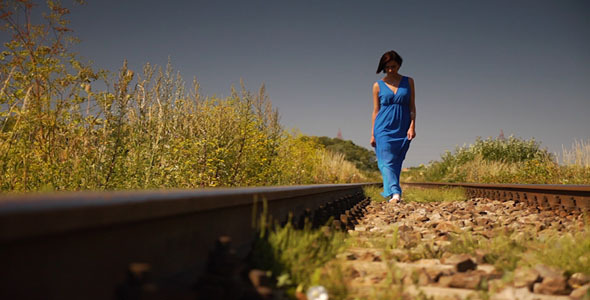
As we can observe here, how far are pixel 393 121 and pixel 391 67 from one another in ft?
2.94

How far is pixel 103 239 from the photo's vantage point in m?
1.27

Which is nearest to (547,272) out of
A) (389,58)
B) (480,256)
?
(480,256)

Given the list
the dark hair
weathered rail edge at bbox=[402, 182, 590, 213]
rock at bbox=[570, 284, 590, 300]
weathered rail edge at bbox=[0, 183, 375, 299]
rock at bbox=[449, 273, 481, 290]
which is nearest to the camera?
weathered rail edge at bbox=[0, 183, 375, 299]

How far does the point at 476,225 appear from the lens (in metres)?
4.76

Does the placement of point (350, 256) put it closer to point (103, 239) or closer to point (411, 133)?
point (103, 239)

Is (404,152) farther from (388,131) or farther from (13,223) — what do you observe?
(13,223)

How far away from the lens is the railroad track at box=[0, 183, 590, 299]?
3.24ft

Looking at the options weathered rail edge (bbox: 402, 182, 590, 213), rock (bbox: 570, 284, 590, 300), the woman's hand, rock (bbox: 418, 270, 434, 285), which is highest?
the woman's hand

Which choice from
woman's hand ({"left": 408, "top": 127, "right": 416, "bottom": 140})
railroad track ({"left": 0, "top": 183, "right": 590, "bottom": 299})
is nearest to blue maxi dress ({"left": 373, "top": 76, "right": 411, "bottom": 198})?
woman's hand ({"left": 408, "top": 127, "right": 416, "bottom": 140})

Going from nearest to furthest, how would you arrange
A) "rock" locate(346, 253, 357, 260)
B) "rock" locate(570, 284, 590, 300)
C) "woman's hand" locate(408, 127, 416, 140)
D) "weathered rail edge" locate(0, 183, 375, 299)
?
"weathered rail edge" locate(0, 183, 375, 299)
"rock" locate(570, 284, 590, 300)
"rock" locate(346, 253, 357, 260)
"woman's hand" locate(408, 127, 416, 140)

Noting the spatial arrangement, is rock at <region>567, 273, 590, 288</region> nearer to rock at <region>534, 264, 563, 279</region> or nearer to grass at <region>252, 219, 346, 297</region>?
rock at <region>534, 264, 563, 279</region>

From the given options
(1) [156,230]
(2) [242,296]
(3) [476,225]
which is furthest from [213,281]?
(3) [476,225]

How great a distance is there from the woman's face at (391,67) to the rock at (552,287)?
5453 millimetres

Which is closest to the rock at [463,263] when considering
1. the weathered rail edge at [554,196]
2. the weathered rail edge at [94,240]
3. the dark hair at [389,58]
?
the weathered rail edge at [94,240]
